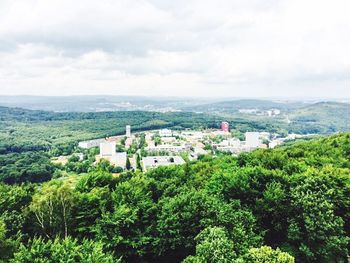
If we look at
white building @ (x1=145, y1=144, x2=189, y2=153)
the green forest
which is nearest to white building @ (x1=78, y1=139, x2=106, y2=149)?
white building @ (x1=145, y1=144, x2=189, y2=153)

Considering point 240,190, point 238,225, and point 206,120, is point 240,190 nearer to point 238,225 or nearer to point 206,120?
point 238,225

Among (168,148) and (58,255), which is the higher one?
(58,255)

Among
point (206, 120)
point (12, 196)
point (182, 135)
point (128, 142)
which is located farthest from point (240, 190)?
point (206, 120)

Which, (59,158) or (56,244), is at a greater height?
(56,244)

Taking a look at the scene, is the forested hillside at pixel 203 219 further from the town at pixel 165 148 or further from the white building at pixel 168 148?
the white building at pixel 168 148

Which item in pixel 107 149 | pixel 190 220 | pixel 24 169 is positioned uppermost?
pixel 190 220

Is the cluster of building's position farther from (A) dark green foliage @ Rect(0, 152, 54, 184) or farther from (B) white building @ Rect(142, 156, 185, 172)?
(A) dark green foliage @ Rect(0, 152, 54, 184)

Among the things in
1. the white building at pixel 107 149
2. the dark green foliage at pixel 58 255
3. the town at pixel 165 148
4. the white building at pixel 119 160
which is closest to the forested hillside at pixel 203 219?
the dark green foliage at pixel 58 255

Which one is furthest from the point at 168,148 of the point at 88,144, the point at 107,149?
the point at 88,144

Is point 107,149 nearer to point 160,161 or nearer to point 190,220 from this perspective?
point 160,161
